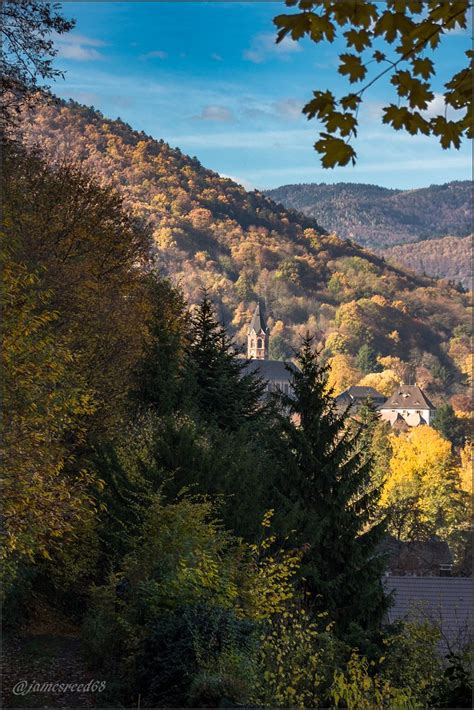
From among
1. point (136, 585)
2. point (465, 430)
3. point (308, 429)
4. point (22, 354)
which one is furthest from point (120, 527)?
point (465, 430)

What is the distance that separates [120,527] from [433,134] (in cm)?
1319

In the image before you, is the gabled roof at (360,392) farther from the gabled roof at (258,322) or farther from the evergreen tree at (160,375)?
the evergreen tree at (160,375)

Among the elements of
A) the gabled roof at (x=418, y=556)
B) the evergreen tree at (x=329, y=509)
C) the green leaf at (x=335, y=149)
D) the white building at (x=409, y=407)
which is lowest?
the gabled roof at (x=418, y=556)

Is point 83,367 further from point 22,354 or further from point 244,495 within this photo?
point 22,354

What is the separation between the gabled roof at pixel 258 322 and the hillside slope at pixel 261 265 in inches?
96.2

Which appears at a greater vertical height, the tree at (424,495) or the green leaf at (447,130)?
the green leaf at (447,130)

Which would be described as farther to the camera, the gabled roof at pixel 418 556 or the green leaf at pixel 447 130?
the gabled roof at pixel 418 556

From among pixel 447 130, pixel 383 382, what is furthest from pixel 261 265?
pixel 447 130

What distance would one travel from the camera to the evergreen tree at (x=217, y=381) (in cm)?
3253

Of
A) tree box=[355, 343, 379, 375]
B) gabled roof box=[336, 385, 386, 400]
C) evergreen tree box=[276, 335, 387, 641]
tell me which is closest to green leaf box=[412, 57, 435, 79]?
evergreen tree box=[276, 335, 387, 641]

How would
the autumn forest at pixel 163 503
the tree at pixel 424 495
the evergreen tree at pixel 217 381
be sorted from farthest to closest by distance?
the tree at pixel 424 495
the evergreen tree at pixel 217 381
the autumn forest at pixel 163 503

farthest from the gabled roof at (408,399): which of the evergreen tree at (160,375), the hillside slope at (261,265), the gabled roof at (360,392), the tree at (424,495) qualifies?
the evergreen tree at (160,375)

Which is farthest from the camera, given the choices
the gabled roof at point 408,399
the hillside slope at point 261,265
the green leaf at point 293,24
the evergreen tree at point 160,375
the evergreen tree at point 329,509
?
the hillside slope at point 261,265

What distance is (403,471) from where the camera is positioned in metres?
70.6
